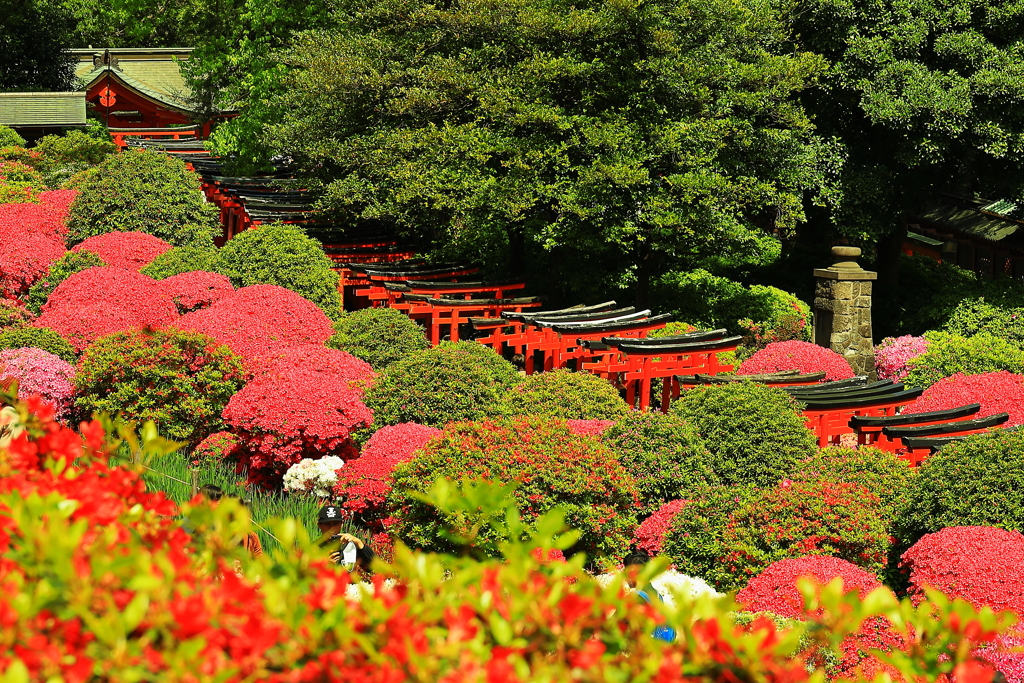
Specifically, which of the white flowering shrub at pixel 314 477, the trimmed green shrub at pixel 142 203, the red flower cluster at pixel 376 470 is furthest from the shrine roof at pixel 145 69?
the red flower cluster at pixel 376 470

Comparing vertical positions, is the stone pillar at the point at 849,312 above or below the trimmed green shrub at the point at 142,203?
below

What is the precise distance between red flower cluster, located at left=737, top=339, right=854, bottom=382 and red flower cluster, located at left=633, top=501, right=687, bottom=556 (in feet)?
23.3

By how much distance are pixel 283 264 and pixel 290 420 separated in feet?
26.1

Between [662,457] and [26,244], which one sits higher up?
[26,244]

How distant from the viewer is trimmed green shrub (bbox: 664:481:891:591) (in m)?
10.2

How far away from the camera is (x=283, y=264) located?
67.7 ft

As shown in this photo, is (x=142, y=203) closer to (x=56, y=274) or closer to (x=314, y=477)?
(x=56, y=274)

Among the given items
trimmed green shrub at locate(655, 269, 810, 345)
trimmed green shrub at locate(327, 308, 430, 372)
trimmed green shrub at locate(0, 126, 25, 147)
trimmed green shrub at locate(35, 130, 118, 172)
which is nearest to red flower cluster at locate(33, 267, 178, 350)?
trimmed green shrub at locate(327, 308, 430, 372)

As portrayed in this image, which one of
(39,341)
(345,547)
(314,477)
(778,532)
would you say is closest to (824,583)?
(778,532)

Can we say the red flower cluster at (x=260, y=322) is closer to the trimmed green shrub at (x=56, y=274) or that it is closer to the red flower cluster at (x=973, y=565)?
the trimmed green shrub at (x=56, y=274)

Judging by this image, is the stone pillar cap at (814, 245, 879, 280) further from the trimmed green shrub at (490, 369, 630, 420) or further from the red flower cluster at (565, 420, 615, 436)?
the red flower cluster at (565, 420, 615, 436)

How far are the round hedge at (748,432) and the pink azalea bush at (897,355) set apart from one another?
8.17 meters

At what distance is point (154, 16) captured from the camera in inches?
1916

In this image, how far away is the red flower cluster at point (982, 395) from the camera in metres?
16.0
